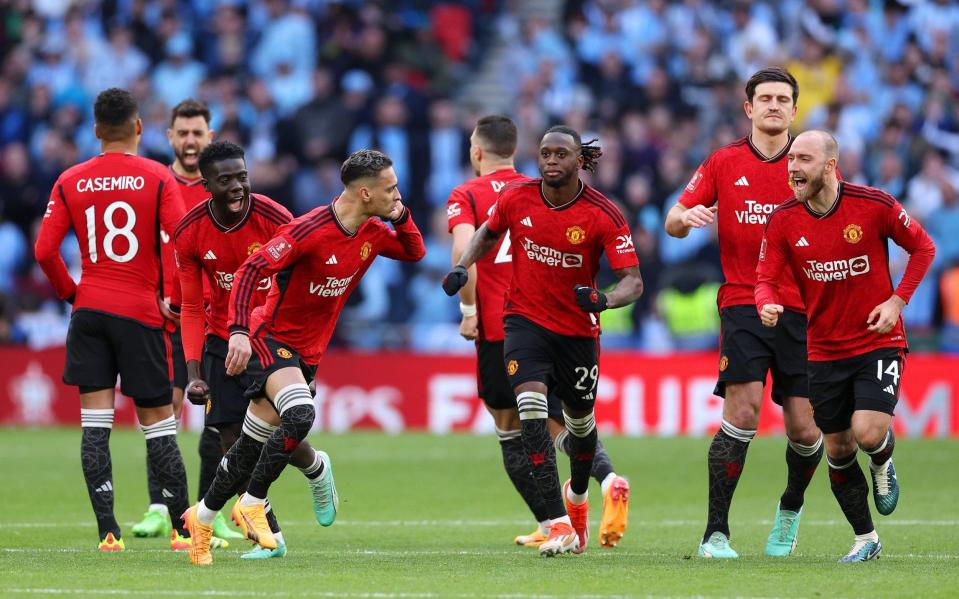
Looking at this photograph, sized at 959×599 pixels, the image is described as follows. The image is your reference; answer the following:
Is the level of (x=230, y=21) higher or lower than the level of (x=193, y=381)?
higher

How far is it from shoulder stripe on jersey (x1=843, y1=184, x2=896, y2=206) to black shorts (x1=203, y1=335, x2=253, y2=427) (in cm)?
384

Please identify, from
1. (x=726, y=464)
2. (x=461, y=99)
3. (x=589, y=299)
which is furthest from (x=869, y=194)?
(x=461, y=99)

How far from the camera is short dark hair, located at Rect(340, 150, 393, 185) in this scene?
9.05m

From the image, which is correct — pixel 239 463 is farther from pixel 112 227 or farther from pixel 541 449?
pixel 112 227

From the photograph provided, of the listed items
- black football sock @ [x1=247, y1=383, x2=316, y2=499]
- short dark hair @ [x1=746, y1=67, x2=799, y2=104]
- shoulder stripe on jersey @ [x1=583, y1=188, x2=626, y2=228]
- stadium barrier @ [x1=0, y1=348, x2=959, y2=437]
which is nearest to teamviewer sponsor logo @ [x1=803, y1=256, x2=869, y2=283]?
shoulder stripe on jersey @ [x1=583, y1=188, x2=626, y2=228]

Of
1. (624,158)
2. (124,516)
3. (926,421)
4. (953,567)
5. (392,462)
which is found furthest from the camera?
(624,158)

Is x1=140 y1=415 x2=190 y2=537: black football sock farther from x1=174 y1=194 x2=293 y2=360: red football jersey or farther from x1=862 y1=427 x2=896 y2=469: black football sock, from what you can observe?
x1=862 y1=427 x2=896 y2=469: black football sock

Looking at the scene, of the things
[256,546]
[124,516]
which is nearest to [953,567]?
[256,546]

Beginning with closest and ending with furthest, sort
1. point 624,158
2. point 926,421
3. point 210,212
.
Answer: point 210,212 < point 926,421 < point 624,158

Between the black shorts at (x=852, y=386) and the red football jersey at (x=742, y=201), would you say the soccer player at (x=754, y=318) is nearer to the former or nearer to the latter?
the red football jersey at (x=742, y=201)

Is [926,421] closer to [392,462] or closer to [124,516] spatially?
[392,462]

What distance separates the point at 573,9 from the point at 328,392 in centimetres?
803

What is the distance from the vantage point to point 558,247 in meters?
9.30

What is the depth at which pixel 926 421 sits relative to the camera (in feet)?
62.3
